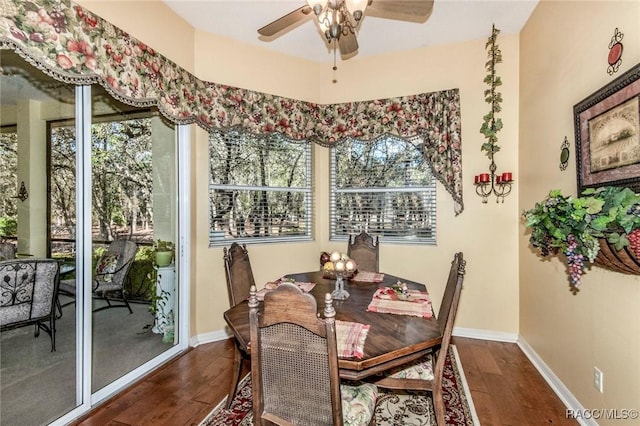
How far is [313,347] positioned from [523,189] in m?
2.77

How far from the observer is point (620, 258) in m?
1.46

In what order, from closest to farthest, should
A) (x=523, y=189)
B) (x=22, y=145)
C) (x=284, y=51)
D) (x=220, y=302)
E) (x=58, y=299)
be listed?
(x=22, y=145)
(x=58, y=299)
(x=523, y=189)
(x=220, y=302)
(x=284, y=51)

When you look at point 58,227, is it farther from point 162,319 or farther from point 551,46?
point 551,46

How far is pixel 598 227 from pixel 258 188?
9.71 ft

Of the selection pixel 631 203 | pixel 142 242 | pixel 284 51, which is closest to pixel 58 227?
pixel 142 242

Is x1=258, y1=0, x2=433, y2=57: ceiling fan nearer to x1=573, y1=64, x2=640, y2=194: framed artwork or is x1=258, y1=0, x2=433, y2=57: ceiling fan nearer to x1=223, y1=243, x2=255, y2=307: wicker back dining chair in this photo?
x1=573, y1=64, x2=640, y2=194: framed artwork

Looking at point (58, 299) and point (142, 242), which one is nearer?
point (58, 299)

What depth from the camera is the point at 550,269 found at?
2.56 meters

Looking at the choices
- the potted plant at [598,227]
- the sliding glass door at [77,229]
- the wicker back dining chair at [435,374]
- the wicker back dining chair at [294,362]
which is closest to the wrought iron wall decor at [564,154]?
the potted plant at [598,227]

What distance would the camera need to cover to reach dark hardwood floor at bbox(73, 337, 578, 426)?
82.5 inches

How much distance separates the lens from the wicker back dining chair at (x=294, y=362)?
125 centimetres

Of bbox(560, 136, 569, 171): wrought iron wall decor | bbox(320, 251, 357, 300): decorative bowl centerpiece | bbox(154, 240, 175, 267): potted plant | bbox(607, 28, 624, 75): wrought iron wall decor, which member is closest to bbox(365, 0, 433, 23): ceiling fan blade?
bbox(607, 28, 624, 75): wrought iron wall decor

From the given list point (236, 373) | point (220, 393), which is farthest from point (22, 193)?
point (220, 393)

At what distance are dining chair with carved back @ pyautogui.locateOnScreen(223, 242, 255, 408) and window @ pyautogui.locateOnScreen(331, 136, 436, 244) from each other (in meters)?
1.64
